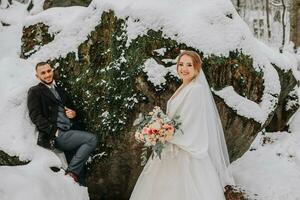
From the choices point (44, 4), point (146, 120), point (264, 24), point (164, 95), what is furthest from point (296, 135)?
point (264, 24)

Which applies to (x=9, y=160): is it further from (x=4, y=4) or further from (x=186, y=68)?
(x=4, y=4)

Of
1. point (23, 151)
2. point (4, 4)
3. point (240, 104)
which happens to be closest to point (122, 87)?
point (23, 151)

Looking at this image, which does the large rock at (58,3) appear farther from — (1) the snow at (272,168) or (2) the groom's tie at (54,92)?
(1) the snow at (272,168)

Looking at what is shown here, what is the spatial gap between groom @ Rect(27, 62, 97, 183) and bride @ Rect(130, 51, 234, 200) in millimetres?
1017

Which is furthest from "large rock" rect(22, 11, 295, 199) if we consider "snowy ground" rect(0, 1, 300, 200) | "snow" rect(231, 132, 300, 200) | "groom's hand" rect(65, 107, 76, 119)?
"snow" rect(231, 132, 300, 200)

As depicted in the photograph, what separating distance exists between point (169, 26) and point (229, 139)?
2124 millimetres

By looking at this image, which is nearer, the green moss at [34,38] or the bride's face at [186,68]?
the bride's face at [186,68]

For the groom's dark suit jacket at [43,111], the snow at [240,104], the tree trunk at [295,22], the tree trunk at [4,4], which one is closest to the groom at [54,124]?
the groom's dark suit jacket at [43,111]

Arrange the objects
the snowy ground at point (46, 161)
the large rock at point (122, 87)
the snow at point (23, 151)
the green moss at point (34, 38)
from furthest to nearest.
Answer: the green moss at point (34, 38) < the large rock at point (122, 87) < the snowy ground at point (46, 161) < the snow at point (23, 151)

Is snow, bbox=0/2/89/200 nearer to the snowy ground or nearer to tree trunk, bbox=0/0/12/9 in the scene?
the snowy ground

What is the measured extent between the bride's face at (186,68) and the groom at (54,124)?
1.65m

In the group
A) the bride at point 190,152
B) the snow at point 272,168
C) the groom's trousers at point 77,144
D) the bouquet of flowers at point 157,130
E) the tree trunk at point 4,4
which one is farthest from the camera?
the tree trunk at point 4,4

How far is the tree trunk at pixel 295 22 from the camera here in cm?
1270

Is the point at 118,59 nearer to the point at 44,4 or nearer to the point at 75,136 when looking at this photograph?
the point at 75,136
